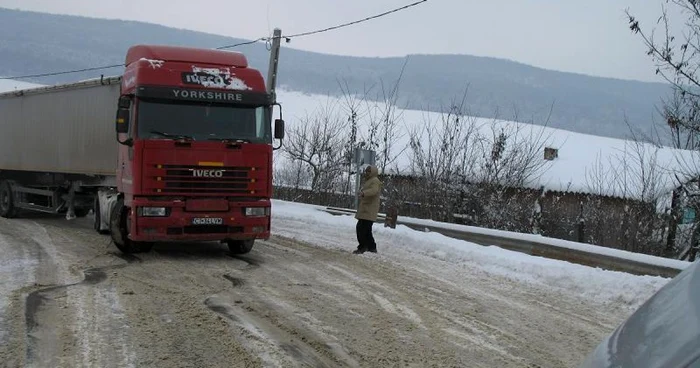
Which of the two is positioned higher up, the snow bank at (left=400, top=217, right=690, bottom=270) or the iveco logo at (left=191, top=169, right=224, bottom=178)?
the iveco logo at (left=191, top=169, right=224, bottom=178)

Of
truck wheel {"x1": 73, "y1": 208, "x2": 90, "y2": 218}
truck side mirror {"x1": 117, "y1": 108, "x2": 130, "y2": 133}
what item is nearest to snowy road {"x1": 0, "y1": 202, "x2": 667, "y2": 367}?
truck side mirror {"x1": 117, "y1": 108, "x2": 130, "y2": 133}

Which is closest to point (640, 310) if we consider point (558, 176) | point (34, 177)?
point (34, 177)

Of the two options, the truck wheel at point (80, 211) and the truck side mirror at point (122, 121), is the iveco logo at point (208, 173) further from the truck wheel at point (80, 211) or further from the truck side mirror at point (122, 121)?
the truck wheel at point (80, 211)

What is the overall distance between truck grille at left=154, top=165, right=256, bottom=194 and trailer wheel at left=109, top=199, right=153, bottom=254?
1205 millimetres

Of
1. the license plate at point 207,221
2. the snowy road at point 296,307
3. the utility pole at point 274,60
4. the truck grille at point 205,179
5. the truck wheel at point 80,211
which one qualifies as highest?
the utility pole at point 274,60

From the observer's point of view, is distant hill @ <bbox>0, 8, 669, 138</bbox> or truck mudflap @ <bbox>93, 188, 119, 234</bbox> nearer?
truck mudflap @ <bbox>93, 188, 119, 234</bbox>

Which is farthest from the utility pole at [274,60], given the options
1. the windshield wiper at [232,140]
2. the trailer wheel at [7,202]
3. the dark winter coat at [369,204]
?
the windshield wiper at [232,140]

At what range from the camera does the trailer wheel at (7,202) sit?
17.6 m

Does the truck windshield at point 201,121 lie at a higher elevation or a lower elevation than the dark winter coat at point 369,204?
higher

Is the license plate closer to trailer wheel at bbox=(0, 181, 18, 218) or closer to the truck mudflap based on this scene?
the truck mudflap

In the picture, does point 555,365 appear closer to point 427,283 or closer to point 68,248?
point 427,283

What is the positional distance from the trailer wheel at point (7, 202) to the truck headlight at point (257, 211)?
32.9 ft

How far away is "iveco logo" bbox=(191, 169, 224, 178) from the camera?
10.3 meters

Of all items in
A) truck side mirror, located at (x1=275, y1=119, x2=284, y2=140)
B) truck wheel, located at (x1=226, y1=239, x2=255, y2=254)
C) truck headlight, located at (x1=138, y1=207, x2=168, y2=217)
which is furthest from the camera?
truck wheel, located at (x1=226, y1=239, x2=255, y2=254)
